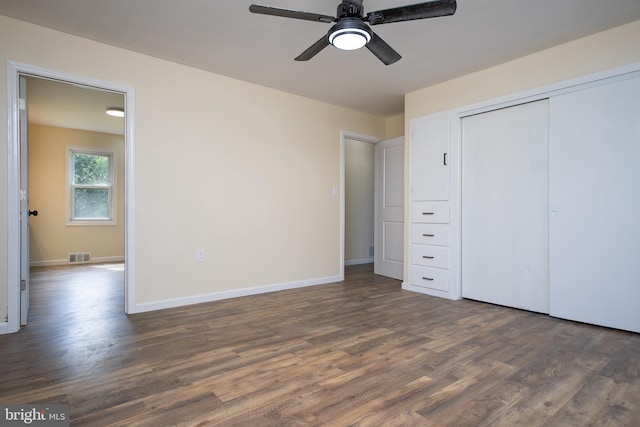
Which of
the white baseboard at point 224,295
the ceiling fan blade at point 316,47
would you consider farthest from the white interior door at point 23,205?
the ceiling fan blade at point 316,47

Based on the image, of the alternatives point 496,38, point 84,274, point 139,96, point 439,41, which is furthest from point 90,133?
point 496,38

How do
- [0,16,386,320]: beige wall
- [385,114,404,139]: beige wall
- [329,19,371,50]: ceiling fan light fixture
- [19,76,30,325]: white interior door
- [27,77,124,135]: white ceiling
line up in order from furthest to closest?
1. [385,114,404,139]: beige wall
2. [27,77,124,135]: white ceiling
3. [0,16,386,320]: beige wall
4. [19,76,30,325]: white interior door
5. [329,19,371,50]: ceiling fan light fixture

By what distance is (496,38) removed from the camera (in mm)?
2846

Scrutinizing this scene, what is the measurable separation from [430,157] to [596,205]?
1.66 metres

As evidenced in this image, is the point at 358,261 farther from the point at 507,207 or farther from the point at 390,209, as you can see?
the point at 507,207

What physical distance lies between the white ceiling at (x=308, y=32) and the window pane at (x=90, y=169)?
4.32 metres

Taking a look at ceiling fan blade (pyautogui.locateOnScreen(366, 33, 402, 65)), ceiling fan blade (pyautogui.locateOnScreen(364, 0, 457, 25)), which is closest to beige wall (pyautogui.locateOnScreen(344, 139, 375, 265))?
ceiling fan blade (pyautogui.locateOnScreen(366, 33, 402, 65))

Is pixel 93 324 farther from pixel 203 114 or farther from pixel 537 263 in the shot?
pixel 537 263

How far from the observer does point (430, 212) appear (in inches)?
156

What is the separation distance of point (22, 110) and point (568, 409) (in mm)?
4188

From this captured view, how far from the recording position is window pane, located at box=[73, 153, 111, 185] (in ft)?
20.8

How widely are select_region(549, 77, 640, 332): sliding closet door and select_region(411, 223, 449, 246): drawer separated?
3.44 ft

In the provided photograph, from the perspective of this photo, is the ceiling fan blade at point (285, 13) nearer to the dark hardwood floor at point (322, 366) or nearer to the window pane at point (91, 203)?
Answer: the dark hardwood floor at point (322, 366)

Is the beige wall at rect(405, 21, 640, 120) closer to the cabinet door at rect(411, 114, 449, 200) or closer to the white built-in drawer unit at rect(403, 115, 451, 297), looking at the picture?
the cabinet door at rect(411, 114, 449, 200)
